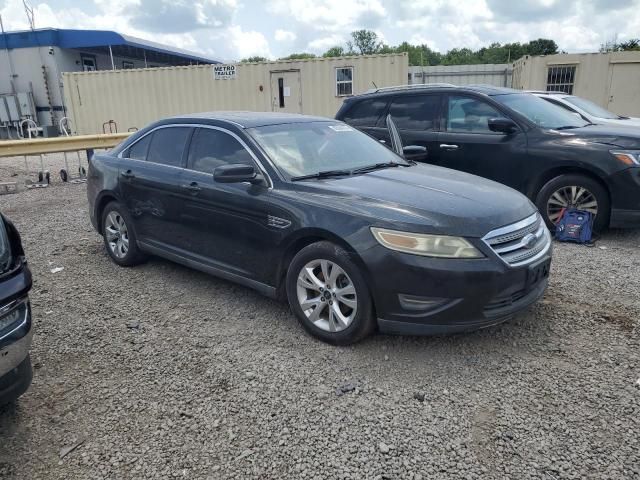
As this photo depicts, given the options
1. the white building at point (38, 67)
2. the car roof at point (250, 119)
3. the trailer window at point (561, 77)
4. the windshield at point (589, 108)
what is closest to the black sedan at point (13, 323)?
the car roof at point (250, 119)

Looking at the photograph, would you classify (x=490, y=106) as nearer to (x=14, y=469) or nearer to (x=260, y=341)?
(x=260, y=341)

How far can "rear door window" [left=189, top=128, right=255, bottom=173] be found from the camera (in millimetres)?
4238

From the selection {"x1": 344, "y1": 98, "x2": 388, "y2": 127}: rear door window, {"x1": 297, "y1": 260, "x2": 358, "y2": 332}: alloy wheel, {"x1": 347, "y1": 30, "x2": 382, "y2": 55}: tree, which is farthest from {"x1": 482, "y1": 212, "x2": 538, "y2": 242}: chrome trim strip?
{"x1": 347, "y1": 30, "x2": 382, "y2": 55}: tree

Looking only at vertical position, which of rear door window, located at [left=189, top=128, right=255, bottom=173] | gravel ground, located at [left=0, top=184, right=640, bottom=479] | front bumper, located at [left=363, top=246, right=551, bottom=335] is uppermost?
rear door window, located at [left=189, top=128, right=255, bottom=173]

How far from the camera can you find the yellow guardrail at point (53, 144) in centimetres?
979

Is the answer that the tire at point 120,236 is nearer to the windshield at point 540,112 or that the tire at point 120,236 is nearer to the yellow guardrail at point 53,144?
the windshield at point 540,112

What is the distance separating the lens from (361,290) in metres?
3.36

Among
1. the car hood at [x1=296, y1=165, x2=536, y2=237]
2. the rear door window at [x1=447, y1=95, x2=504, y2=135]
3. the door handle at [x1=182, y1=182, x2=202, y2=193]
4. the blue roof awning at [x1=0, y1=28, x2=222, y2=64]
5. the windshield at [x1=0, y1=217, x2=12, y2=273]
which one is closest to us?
the windshield at [x1=0, y1=217, x2=12, y2=273]

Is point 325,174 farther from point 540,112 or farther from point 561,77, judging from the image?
point 561,77

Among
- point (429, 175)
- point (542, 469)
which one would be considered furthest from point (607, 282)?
point (542, 469)

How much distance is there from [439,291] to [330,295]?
77 cm

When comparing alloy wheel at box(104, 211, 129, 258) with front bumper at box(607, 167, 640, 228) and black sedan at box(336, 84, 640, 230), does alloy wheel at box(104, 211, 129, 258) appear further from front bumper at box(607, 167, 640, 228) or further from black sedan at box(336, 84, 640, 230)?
front bumper at box(607, 167, 640, 228)

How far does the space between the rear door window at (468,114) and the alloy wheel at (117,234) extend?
4.27 m

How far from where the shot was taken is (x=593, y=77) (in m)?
18.5
